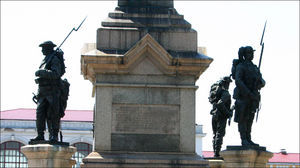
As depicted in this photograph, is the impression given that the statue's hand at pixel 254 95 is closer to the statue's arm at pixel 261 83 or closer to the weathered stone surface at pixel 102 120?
the statue's arm at pixel 261 83

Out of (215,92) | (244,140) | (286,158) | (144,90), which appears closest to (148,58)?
(144,90)

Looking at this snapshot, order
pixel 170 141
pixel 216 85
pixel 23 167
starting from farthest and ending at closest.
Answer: pixel 23 167 < pixel 216 85 < pixel 170 141

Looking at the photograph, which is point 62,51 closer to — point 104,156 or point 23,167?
point 104,156

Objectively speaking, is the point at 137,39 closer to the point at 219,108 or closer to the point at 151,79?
the point at 151,79

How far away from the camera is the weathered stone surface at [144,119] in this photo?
56.0 feet

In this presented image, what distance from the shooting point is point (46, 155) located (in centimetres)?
1591

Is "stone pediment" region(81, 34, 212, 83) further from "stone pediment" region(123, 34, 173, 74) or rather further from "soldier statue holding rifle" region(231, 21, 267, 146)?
"soldier statue holding rifle" region(231, 21, 267, 146)

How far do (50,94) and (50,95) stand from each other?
24 millimetres

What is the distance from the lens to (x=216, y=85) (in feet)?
69.0

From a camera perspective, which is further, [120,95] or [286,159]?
[286,159]

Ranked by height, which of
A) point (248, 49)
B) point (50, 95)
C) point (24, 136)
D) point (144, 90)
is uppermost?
point (248, 49)

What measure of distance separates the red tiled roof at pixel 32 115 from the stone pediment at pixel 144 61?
6178cm

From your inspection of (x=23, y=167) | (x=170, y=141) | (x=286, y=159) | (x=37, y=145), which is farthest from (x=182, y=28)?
(x=286, y=159)

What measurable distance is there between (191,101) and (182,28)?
1971 mm
